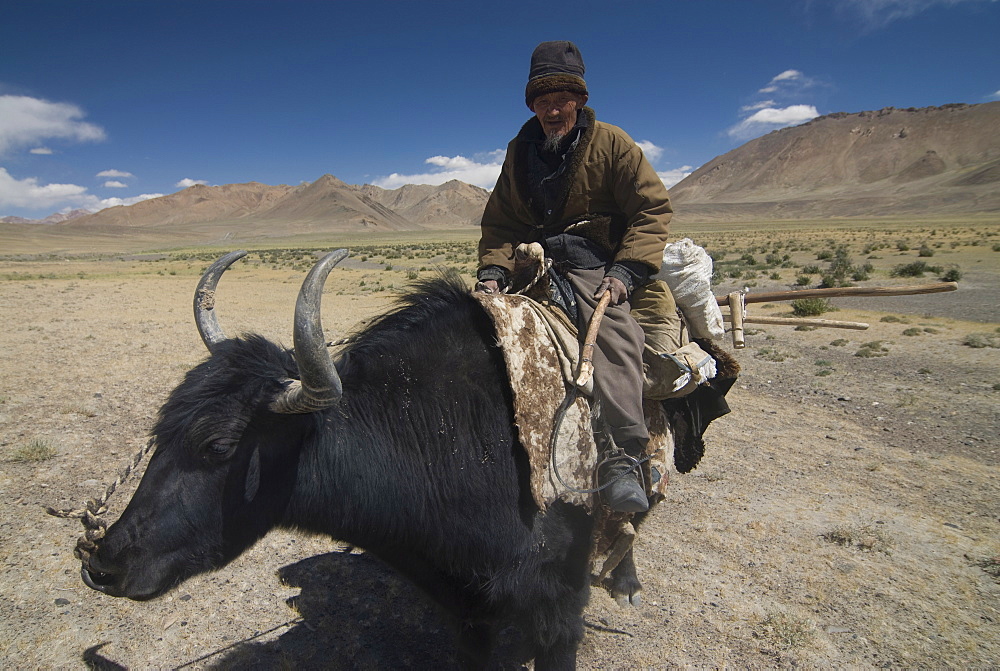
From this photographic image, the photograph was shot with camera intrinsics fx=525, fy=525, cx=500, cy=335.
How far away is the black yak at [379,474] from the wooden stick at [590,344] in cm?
38

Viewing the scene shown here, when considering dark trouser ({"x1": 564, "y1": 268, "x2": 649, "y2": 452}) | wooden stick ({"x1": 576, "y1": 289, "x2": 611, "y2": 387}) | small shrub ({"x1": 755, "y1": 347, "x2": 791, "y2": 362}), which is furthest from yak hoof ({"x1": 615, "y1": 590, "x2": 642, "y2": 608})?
small shrub ({"x1": 755, "y1": 347, "x2": 791, "y2": 362})

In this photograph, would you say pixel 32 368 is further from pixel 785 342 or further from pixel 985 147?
pixel 985 147

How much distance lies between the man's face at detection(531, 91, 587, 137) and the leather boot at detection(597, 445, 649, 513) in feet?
5.81

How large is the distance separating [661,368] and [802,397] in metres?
6.18

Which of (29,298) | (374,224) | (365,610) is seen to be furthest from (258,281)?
(374,224)

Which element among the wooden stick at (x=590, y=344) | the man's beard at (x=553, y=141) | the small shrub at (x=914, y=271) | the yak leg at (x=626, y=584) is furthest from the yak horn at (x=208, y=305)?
the small shrub at (x=914, y=271)

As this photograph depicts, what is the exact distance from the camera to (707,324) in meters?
3.52

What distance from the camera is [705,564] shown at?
162 inches

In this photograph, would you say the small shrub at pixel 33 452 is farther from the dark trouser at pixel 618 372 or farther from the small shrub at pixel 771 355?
the small shrub at pixel 771 355

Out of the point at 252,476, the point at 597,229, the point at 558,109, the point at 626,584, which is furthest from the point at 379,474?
the point at 626,584

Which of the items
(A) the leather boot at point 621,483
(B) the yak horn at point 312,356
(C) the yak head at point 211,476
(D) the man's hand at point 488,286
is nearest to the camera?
(B) the yak horn at point 312,356

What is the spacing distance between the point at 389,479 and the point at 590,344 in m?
1.12

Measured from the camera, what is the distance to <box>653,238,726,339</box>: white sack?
3428 mm

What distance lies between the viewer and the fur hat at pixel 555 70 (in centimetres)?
277
